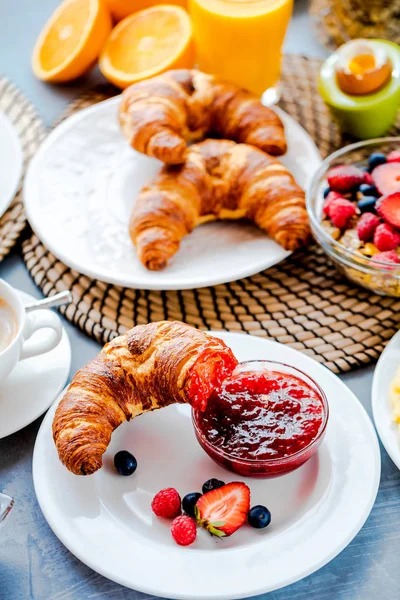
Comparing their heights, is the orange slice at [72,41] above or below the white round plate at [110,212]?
above

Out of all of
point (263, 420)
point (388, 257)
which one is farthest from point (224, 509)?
point (388, 257)

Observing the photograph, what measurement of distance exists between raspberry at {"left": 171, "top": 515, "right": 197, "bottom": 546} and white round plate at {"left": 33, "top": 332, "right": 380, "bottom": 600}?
0.02m

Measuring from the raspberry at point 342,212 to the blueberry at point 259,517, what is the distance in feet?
2.19

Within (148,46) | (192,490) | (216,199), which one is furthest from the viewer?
(148,46)

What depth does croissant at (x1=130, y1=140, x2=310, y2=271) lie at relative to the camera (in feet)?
5.13

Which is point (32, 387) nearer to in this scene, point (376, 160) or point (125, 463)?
point (125, 463)

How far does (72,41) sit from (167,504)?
1465mm

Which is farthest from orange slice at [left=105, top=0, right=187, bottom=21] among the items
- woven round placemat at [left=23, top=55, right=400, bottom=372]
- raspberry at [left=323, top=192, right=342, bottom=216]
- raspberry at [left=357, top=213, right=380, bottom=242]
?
raspberry at [left=357, top=213, right=380, bottom=242]

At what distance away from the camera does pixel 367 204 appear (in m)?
1.51

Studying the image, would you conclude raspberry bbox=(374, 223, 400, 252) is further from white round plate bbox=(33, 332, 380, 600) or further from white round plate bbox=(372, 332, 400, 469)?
white round plate bbox=(33, 332, 380, 600)

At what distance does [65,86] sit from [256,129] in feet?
2.36

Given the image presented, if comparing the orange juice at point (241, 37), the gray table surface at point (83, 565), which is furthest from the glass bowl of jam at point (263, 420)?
the orange juice at point (241, 37)

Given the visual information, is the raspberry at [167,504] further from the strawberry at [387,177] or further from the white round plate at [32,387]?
the strawberry at [387,177]

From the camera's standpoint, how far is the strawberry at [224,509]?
1.07 meters
